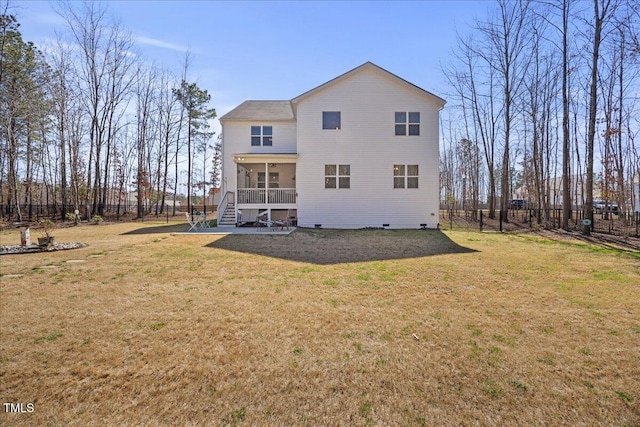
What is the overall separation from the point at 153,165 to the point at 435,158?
26.6m

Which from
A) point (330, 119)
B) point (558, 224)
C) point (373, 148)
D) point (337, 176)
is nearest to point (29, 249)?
point (337, 176)

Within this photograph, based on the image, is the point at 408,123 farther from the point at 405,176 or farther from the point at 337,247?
the point at 337,247

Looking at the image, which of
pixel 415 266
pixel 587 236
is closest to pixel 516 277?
pixel 415 266

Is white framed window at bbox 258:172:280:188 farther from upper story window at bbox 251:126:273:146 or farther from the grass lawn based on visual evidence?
the grass lawn

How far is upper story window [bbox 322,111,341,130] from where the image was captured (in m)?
15.9

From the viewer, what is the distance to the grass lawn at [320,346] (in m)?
2.59

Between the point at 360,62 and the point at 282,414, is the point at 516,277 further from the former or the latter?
the point at 360,62

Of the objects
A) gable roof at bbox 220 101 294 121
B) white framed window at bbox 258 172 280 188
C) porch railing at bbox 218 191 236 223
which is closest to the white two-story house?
porch railing at bbox 218 191 236 223

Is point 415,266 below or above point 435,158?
below

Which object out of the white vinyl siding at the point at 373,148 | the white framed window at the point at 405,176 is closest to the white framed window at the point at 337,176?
the white vinyl siding at the point at 373,148

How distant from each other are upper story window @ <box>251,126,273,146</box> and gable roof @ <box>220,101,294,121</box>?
21.1 inches

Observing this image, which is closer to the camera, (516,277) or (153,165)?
(516,277)

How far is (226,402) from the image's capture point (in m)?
2.67

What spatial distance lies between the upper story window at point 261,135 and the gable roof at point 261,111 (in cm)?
54
